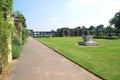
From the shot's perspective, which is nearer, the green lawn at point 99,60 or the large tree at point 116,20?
the green lawn at point 99,60

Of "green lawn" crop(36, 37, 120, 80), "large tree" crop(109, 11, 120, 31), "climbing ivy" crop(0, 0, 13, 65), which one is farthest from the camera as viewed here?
"large tree" crop(109, 11, 120, 31)

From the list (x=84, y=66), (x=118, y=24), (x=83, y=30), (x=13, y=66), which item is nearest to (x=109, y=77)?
(x=84, y=66)

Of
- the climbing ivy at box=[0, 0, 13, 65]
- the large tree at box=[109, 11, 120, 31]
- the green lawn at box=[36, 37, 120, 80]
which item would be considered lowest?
the green lawn at box=[36, 37, 120, 80]

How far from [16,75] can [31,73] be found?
81 cm

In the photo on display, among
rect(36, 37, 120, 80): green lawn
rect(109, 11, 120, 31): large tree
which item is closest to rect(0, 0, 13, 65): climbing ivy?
rect(36, 37, 120, 80): green lawn

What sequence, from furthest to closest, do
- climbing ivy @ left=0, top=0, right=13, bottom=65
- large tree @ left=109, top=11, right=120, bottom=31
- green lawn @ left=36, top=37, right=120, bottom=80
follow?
large tree @ left=109, top=11, right=120, bottom=31 < green lawn @ left=36, top=37, right=120, bottom=80 < climbing ivy @ left=0, top=0, right=13, bottom=65

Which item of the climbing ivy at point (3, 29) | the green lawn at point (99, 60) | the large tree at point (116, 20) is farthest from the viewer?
the large tree at point (116, 20)

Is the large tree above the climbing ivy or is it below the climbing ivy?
above

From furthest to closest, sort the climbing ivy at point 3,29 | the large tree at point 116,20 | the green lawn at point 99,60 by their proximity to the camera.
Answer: the large tree at point 116,20 → the green lawn at point 99,60 → the climbing ivy at point 3,29

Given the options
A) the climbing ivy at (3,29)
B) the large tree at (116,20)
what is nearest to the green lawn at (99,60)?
the climbing ivy at (3,29)

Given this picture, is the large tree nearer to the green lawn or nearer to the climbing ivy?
the green lawn

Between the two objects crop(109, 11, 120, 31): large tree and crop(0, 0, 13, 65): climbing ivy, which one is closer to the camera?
crop(0, 0, 13, 65): climbing ivy

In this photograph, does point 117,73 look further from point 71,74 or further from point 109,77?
point 71,74

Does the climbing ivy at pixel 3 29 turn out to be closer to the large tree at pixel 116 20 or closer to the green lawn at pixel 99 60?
the green lawn at pixel 99 60
